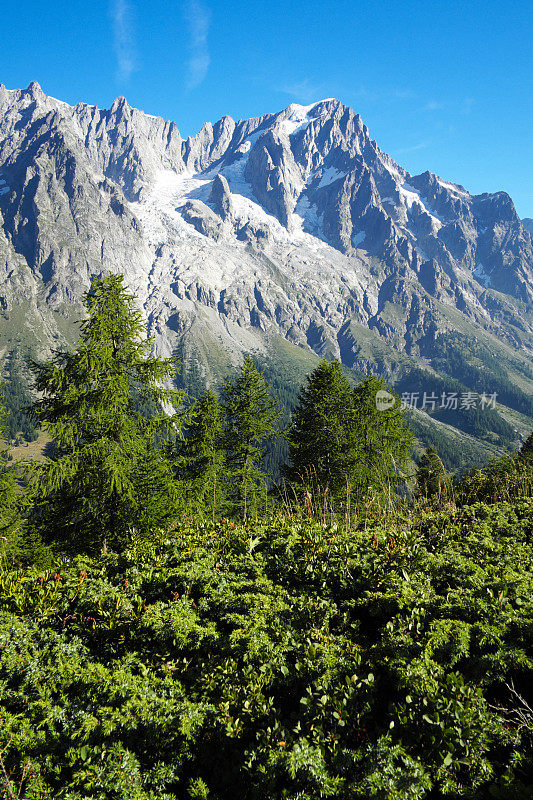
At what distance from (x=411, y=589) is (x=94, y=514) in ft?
28.1

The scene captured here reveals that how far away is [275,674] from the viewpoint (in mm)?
3564

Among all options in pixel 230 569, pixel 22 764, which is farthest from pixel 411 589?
pixel 22 764

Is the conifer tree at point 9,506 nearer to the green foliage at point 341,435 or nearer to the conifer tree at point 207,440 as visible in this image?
the conifer tree at point 207,440

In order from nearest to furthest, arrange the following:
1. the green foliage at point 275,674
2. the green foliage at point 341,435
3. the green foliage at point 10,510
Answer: the green foliage at point 275,674
the green foliage at point 10,510
the green foliage at point 341,435

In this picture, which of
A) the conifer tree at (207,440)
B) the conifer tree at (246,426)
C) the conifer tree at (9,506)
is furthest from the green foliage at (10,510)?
the conifer tree at (246,426)

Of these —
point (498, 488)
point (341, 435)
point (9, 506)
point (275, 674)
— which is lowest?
point (9, 506)

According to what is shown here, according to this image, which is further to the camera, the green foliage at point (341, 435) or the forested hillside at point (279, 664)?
the green foliage at point (341, 435)

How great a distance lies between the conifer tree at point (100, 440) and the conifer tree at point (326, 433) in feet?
36.0

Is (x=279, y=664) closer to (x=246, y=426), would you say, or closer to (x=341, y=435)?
(x=341, y=435)

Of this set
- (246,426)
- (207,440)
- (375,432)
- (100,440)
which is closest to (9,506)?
(100,440)

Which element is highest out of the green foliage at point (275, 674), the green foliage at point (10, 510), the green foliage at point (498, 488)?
the green foliage at point (498, 488)

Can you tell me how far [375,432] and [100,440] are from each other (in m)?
16.9

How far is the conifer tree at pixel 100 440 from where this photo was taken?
32.4 feet

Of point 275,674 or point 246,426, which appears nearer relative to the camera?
point 275,674
